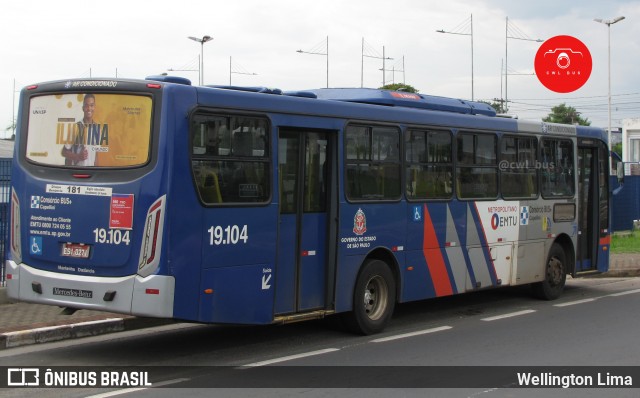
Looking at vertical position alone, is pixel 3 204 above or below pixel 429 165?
below

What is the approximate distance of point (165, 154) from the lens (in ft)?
27.6

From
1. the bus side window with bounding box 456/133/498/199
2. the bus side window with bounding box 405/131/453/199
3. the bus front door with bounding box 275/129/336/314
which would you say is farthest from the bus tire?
the bus side window with bounding box 456/133/498/199

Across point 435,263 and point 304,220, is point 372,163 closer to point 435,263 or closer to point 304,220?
point 304,220

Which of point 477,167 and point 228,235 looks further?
point 477,167

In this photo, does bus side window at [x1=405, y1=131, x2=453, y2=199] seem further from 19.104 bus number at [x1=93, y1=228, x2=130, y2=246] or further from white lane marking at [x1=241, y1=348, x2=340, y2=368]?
19.104 bus number at [x1=93, y1=228, x2=130, y2=246]

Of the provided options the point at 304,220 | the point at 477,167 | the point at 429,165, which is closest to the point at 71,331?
the point at 304,220

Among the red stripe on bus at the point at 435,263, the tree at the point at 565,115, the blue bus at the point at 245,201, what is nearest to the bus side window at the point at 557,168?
the blue bus at the point at 245,201

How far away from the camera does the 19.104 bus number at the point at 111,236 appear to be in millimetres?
8502

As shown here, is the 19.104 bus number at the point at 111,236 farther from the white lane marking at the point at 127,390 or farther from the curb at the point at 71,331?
Answer: the curb at the point at 71,331

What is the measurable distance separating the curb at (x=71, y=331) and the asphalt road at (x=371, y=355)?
145mm

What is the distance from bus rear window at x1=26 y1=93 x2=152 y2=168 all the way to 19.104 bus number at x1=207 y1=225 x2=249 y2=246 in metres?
1.02

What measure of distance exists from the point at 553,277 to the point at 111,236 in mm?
8822

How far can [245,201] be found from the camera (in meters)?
9.23

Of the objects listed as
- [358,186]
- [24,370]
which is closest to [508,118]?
[358,186]
